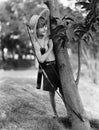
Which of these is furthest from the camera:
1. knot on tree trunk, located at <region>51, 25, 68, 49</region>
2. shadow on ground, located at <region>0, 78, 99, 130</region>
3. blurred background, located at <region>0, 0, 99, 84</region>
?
blurred background, located at <region>0, 0, 99, 84</region>

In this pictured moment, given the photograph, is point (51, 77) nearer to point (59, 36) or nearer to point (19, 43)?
point (59, 36)

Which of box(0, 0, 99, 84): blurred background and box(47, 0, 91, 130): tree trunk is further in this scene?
box(0, 0, 99, 84): blurred background

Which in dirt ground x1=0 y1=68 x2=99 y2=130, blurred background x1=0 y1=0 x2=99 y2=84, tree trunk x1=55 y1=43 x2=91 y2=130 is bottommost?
blurred background x1=0 y1=0 x2=99 y2=84

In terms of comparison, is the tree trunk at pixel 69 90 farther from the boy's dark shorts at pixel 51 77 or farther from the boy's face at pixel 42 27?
the boy's face at pixel 42 27

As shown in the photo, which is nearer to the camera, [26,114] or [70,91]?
[70,91]

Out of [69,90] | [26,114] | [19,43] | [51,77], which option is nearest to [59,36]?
[51,77]

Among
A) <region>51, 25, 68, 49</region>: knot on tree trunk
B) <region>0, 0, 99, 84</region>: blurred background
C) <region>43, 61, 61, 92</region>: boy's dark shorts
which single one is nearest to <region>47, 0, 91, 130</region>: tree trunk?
<region>51, 25, 68, 49</region>: knot on tree trunk

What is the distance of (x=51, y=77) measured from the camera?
488 cm

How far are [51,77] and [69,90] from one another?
0.40m

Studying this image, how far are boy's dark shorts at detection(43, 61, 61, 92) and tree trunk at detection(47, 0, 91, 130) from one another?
11 centimetres

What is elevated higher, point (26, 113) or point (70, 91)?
point (70, 91)

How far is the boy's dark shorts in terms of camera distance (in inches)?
190

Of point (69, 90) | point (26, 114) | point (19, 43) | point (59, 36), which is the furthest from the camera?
point (19, 43)

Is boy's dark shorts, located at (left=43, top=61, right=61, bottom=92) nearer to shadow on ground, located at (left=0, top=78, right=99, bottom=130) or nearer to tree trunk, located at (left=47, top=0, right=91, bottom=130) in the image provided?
tree trunk, located at (left=47, top=0, right=91, bottom=130)
